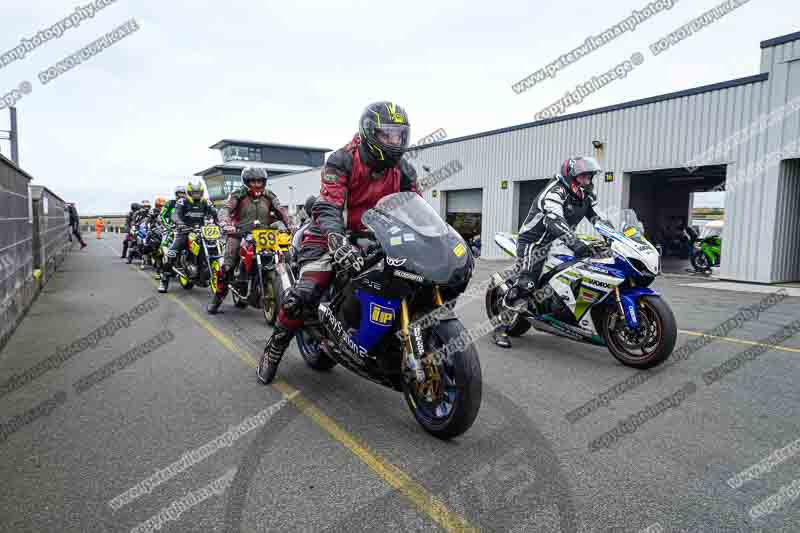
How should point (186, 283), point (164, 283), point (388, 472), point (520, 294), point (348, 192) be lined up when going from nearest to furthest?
point (388, 472) < point (348, 192) < point (520, 294) < point (164, 283) < point (186, 283)

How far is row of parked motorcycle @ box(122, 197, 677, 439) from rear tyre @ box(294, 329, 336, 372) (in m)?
0.01

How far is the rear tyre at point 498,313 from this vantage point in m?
6.75

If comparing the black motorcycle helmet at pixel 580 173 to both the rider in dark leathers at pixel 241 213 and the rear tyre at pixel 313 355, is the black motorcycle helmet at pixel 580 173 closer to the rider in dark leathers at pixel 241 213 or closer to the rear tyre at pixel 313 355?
the rear tyre at pixel 313 355

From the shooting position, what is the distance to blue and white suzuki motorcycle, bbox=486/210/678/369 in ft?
17.1

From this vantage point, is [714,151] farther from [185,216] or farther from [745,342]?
[185,216]

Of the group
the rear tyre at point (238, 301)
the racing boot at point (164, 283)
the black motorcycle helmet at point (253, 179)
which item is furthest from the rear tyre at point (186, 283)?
the black motorcycle helmet at point (253, 179)

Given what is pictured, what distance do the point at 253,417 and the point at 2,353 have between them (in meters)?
3.68

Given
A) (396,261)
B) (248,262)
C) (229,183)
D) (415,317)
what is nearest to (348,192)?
(396,261)

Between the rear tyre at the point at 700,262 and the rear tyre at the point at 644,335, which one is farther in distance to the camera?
the rear tyre at the point at 700,262

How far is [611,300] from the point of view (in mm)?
5539

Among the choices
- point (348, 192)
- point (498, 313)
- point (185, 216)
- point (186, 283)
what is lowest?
point (186, 283)

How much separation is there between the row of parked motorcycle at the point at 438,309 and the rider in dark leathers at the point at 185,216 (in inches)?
235

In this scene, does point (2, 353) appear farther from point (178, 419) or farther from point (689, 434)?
point (689, 434)

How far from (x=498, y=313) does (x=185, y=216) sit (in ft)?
23.6
